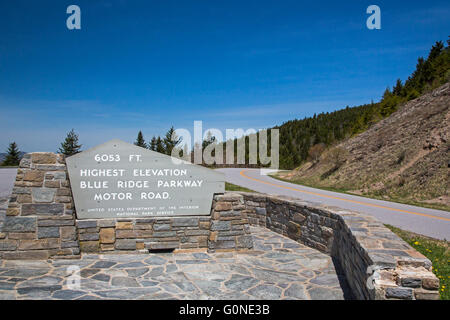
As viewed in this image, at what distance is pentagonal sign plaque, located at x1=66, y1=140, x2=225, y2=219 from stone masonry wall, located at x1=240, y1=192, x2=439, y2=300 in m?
1.98

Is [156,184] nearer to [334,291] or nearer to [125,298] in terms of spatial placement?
[125,298]

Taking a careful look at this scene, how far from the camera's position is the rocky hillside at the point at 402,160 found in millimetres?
15484

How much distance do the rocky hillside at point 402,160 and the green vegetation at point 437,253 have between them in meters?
6.98

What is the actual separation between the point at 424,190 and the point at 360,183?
4744mm

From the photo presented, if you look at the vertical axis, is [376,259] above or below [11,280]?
above

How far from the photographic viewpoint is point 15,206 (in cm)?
580

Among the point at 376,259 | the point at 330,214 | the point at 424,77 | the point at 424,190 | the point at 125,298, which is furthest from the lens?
the point at 424,77

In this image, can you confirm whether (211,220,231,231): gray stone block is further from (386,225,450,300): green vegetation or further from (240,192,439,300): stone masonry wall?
(386,225,450,300): green vegetation

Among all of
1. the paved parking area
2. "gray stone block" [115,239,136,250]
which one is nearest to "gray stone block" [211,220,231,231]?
the paved parking area

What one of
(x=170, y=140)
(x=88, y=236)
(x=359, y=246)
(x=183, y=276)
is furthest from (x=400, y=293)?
(x=170, y=140)

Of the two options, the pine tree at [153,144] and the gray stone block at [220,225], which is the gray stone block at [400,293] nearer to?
the gray stone block at [220,225]

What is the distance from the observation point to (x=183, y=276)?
203 inches

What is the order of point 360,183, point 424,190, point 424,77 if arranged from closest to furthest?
point 424,190 < point 360,183 < point 424,77

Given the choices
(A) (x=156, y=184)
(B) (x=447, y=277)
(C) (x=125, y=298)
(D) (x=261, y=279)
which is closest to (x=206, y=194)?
(A) (x=156, y=184)
